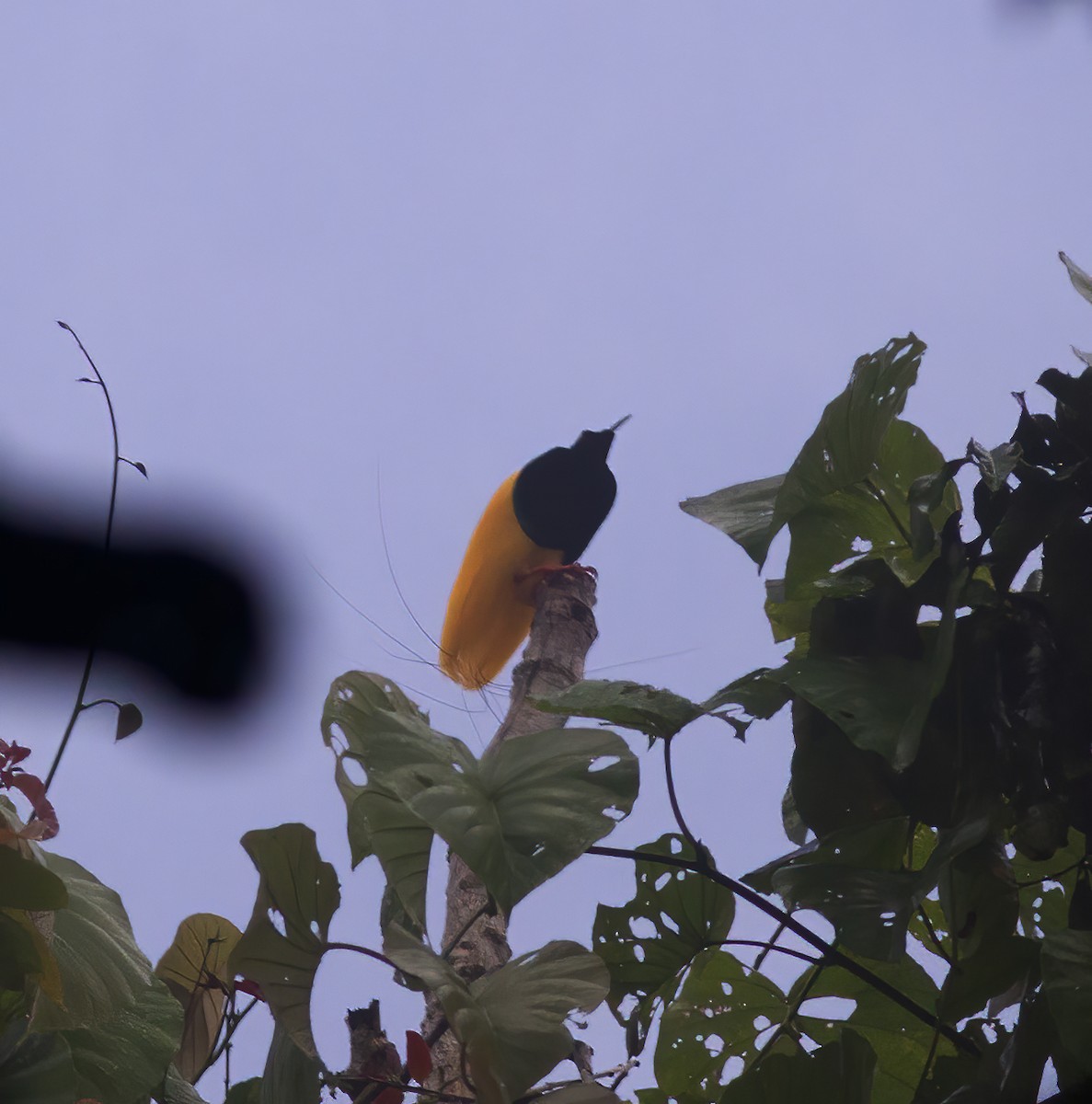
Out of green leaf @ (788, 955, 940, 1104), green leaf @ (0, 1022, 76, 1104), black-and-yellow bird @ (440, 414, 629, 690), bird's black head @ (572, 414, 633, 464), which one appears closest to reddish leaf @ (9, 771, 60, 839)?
green leaf @ (0, 1022, 76, 1104)

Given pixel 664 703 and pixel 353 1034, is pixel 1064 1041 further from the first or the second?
pixel 353 1034

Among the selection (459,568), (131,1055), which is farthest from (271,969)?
(459,568)

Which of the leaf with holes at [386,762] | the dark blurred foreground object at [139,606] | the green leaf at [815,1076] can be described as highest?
the dark blurred foreground object at [139,606]

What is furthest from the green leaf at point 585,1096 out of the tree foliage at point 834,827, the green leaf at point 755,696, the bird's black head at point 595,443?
the bird's black head at point 595,443

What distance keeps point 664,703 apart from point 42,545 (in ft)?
6.00

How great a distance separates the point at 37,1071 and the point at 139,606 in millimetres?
1815

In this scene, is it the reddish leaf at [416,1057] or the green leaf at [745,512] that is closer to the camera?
the green leaf at [745,512]

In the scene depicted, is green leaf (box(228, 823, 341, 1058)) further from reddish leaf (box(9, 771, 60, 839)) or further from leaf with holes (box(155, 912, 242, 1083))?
leaf with holes (box(155, 912, 242, 1083))

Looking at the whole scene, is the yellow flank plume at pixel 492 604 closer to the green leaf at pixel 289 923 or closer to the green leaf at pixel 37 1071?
the green leaf at pixel 289 923

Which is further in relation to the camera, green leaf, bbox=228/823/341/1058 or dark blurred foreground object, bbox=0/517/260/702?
dark blurred foreground object, bbox=0/517/260/702

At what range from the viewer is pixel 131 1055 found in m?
0.77

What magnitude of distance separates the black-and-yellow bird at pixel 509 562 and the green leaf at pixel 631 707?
257 cm

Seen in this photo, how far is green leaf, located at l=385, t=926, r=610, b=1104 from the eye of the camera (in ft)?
2.17

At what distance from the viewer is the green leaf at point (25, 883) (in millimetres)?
634
